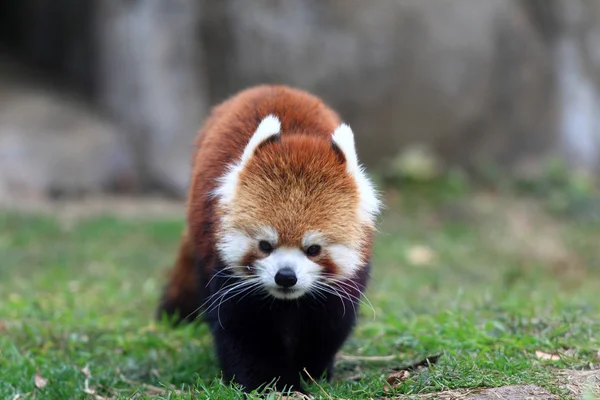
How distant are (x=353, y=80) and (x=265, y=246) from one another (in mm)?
5919

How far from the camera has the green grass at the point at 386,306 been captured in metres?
3.65

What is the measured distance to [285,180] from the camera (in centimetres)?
334

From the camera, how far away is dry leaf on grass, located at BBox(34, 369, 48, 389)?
3783 mm

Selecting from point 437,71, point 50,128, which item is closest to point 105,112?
point 50,128

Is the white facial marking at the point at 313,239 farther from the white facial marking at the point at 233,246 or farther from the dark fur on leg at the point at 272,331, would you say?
the dark fur on leg at the point at 272,331

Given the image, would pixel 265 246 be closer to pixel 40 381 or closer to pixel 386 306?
pixel 40 381

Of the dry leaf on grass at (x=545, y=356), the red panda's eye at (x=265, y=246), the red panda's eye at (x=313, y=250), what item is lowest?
the dry leaf on grass at (x=545, y=356)

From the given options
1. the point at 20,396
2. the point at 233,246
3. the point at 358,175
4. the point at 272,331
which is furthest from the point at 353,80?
the point at 20,396

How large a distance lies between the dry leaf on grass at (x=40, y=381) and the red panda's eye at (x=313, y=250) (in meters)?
1.48

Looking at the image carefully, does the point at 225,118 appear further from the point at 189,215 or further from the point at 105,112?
the point at 105,112

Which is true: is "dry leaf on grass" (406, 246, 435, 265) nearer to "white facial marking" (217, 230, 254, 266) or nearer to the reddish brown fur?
the reddish brown fur

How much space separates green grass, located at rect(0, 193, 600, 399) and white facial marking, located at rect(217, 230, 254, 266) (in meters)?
0.53

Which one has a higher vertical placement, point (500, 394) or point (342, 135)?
point (342, 135)

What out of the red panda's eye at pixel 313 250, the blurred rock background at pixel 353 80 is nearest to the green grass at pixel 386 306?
the red panda's eye at pixel 313 250
